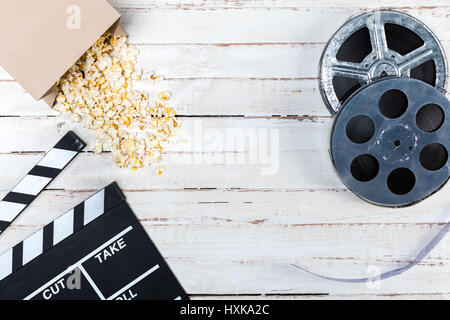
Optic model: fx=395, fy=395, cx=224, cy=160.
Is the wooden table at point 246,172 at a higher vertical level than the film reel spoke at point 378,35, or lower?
lower

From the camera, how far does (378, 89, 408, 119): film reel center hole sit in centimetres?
102

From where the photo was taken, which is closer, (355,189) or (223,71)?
(355,189)

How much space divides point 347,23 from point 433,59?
0.26 metres

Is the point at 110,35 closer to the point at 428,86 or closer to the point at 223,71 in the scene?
the point at 223,71

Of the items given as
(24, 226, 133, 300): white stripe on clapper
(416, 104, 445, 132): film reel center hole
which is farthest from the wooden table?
(416, 104, 445, 132): film reel center hole

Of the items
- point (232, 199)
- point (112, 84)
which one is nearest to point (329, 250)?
point (232, 199)

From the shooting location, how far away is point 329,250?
1.19 m

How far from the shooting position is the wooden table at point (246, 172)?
1150mm

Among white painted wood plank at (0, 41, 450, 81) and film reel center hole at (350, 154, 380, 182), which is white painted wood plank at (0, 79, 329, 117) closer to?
white painted wood plank at (0, 41, 450, 81)

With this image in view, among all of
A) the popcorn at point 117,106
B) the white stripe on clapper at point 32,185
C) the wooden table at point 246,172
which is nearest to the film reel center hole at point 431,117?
the wooden table at point 246,172

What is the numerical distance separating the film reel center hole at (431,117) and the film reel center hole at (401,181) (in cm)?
12

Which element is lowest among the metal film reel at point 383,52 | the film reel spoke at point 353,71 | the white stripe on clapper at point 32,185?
the white stripe on clapper at point 32,185

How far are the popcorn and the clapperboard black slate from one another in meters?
A: 0.13

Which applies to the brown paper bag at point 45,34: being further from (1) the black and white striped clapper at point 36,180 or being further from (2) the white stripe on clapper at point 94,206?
(2) the white stripe on clapper at point 94,206
